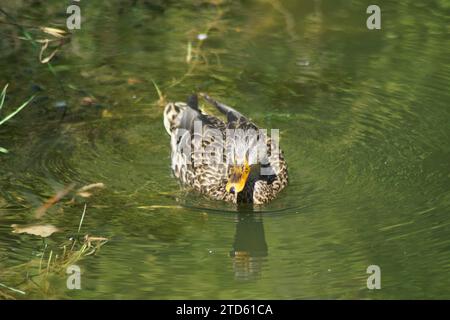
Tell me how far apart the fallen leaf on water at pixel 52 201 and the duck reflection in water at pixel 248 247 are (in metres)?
1.41

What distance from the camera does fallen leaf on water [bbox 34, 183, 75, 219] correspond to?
838 cm

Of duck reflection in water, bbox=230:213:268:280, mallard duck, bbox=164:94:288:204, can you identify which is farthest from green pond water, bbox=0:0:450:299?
mallard duck, bbox=164:94:288:204

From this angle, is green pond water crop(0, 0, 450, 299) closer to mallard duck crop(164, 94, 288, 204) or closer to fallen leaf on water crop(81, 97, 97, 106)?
fallen leaf on water crop(81, 97, 97, 106)

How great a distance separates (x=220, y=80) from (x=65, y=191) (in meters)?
2.71

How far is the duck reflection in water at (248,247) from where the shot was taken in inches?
306

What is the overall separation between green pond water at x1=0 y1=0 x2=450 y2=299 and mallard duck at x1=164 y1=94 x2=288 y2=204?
0.15 m

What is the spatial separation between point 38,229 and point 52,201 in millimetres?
522

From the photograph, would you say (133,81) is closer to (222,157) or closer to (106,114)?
(106,114)

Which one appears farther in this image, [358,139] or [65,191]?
[358,139]

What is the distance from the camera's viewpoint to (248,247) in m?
8.18

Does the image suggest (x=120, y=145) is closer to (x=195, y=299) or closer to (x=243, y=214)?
(x=243, y=214)

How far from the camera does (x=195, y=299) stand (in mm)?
7316
